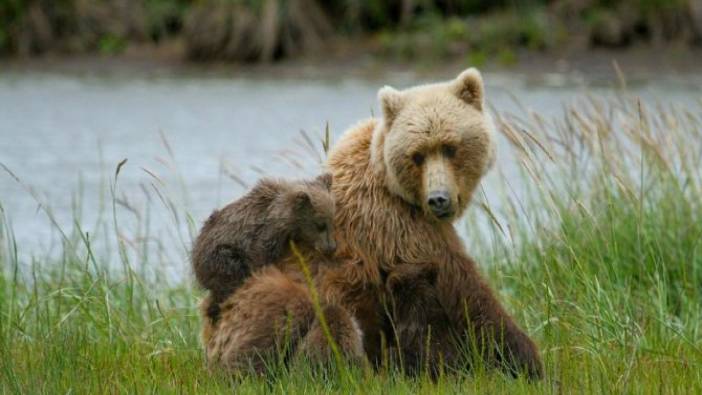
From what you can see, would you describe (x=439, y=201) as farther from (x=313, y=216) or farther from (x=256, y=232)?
(x=256, y=232)

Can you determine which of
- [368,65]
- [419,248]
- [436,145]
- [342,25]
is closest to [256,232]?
[419,248]

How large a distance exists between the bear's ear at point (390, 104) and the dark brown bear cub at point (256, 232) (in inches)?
15.7

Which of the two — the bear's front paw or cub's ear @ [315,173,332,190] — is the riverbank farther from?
cub's ear @ [315,173,332,190]

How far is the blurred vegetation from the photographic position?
25.0 meters

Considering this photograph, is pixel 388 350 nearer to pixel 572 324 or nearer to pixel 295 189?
pixel 295 189

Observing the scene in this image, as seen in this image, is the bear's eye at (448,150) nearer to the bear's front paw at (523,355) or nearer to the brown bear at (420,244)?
the brown bear at (420,244)

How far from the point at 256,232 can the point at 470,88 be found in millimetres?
1048

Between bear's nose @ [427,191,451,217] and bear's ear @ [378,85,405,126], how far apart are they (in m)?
0.40

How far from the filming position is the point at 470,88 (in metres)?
5.55

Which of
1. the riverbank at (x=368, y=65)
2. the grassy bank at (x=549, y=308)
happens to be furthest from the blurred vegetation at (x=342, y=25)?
the grassy bank at (x=549, y=308)

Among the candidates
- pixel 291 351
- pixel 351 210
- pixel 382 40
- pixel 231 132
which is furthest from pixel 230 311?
pixel 382 40

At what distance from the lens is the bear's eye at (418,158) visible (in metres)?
5.37

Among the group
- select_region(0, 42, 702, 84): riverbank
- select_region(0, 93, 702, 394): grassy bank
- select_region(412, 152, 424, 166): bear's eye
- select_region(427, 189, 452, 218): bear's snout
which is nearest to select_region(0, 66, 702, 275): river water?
select_region(0, 42, 702, 84): riverbank

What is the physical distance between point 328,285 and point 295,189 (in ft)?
1.33
